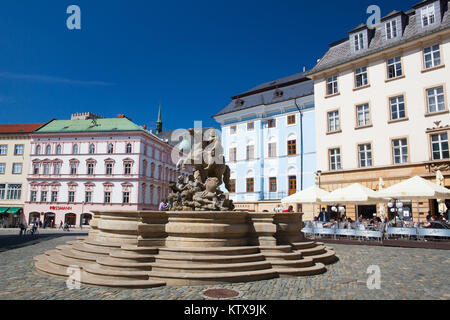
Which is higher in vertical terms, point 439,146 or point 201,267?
point 439,146

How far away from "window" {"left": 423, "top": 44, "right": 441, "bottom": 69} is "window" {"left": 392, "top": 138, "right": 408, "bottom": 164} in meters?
5.24

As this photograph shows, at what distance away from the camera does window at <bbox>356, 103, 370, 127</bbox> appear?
24.6 metres

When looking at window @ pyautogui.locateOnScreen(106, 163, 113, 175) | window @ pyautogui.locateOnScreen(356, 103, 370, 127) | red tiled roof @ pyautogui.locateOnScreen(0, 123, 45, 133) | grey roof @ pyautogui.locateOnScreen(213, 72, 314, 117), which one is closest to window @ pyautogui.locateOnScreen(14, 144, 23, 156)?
red tiled roof @ pyautogui.locateOnScreen(0, 123, 45, 133)

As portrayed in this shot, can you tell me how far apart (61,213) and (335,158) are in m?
37.3

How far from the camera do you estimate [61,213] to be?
44.6 meters

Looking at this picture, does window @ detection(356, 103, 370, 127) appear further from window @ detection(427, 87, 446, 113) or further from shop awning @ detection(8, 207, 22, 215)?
shop awning @ detection(8, 207, 22, 215)

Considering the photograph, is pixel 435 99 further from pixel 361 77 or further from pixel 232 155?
pixel 232 155

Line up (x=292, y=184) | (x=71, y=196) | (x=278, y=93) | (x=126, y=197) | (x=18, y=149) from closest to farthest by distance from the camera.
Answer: (x=292, y=184) → (x=278, y=93) → (x=126, y=197) → (x=71, y=196) → (x=18, y=149)

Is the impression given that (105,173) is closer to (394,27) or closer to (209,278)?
(394,27)

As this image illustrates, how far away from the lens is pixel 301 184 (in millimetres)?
30469

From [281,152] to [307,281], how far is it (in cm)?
2610

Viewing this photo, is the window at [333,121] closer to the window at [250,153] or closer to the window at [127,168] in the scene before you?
the window at [250,153]

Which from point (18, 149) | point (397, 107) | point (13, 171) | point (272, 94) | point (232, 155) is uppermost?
point (272, 94)

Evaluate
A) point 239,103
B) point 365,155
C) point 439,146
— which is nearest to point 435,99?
point 439,146
